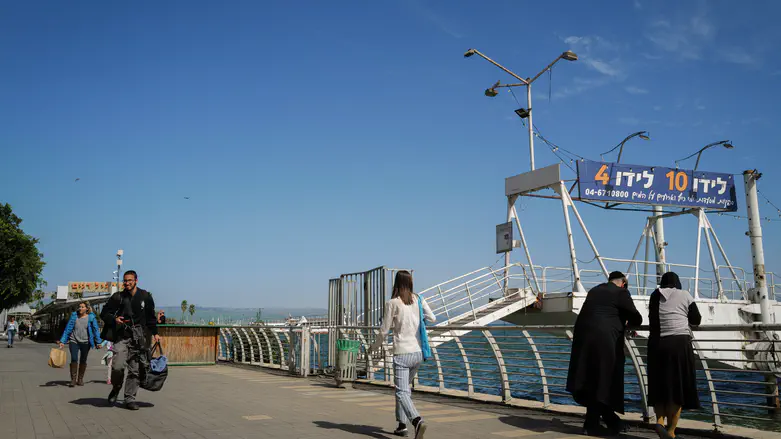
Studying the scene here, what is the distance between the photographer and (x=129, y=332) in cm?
900

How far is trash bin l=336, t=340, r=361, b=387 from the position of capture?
42.4 ft

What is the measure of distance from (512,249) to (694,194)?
25.7ft

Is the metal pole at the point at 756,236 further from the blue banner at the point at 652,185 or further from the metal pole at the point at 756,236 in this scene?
the blue banner at the point at 652,185

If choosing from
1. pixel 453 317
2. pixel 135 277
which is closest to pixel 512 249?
pixel 453 317

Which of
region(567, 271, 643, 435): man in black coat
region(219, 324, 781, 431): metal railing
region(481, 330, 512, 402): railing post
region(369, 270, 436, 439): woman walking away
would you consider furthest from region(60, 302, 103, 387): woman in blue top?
region(567, 271, 643, 435): man in black coat

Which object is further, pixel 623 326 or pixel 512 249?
pixel 512 249

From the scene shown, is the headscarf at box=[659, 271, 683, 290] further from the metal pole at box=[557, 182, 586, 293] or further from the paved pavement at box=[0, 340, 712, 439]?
the metal pole at box=[557, 182, 586, 293]

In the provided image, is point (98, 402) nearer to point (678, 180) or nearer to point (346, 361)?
point (346, 361)

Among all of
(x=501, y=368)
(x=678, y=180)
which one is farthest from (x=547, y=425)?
(x=678, y=180)

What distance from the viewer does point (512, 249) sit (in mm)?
24000

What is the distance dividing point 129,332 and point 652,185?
68.3 ft

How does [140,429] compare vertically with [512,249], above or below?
below

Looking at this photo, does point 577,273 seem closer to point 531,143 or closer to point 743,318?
point 531,143

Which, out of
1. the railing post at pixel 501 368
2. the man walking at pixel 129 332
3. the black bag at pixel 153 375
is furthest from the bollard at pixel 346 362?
the man walking at pixel 129 332
